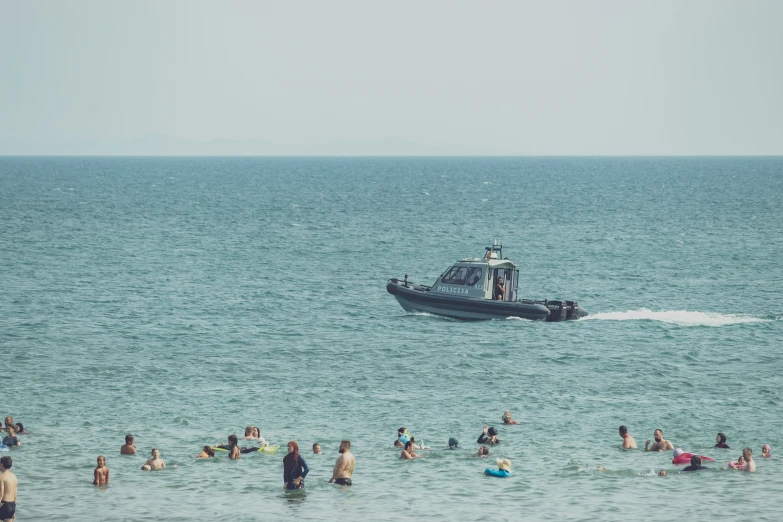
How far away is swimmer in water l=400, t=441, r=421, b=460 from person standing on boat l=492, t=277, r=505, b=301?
20.5 metres

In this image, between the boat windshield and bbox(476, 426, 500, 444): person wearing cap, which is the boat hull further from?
bbox(476, 426, 500, 444): person wearing cap

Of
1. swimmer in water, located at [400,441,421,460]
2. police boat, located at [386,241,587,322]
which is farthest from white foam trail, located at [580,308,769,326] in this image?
swimmer in water, located at [400,441,421,460]


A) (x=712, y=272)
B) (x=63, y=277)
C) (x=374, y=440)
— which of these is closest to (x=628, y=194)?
(x=712, y=272)

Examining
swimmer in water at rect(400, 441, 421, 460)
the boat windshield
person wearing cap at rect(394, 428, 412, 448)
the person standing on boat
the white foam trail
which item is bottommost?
swimmer in water at rect(400, 441, 421, 460)

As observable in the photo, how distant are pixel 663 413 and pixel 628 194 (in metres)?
127

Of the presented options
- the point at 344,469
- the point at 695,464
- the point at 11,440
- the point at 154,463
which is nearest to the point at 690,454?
the point at 695,464

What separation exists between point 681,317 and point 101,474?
32.7m

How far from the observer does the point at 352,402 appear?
116ft

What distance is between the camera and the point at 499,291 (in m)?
49.1

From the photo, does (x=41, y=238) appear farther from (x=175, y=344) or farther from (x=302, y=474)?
(x=302, y=474)

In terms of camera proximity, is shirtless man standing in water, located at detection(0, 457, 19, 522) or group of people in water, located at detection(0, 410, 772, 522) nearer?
shirtless man standing in water, located at detection(0, 457, 19, 522)

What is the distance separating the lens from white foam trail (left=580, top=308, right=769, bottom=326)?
50.0 m

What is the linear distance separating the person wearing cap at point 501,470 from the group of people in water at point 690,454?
2506 mm

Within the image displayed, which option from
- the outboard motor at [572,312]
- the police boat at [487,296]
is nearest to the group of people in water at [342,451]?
the police boat at [487,296]
